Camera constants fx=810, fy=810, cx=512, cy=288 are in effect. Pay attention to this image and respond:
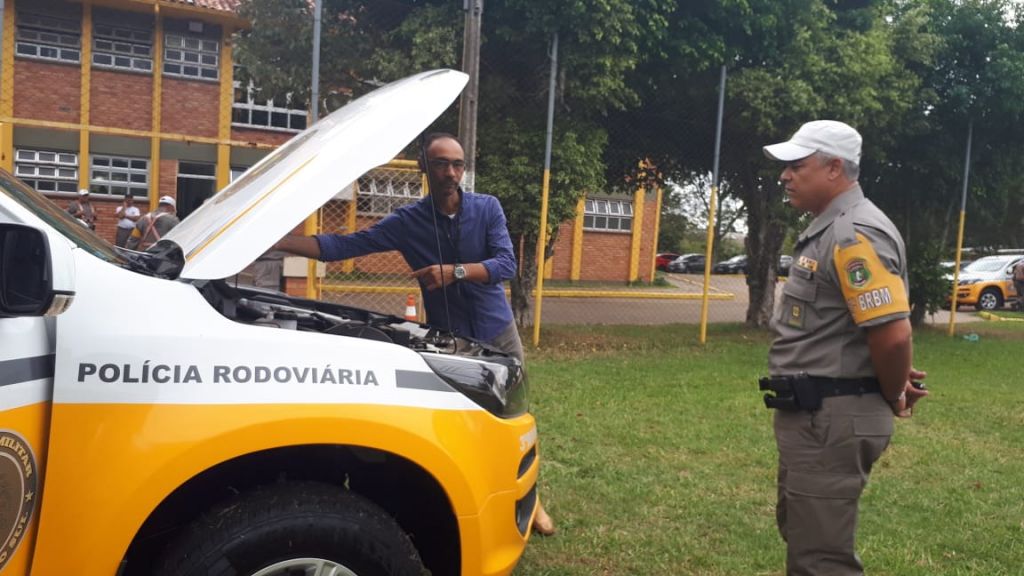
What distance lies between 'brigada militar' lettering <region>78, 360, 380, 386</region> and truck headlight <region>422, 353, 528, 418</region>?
26 centimetres

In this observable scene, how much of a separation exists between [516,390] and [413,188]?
5830 mm

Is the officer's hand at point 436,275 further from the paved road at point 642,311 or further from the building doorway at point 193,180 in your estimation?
the building doorway at point 193,180

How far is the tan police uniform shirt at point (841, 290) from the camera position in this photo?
8.54 feet

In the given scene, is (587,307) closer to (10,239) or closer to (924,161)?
(924,161)

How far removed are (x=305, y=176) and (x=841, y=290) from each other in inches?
69.8

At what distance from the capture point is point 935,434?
6445 millimetres

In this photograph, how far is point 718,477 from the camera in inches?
203

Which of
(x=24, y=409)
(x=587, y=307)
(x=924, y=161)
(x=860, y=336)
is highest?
(x=924, y=161)

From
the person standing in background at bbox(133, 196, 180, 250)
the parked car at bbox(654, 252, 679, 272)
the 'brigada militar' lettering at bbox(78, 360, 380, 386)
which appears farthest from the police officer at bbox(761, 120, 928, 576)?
the parked car at bbox(654, 252, 679, 272)

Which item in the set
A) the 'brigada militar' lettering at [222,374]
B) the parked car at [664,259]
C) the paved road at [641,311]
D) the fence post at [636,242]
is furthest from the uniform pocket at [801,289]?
the parked car at [664,259]

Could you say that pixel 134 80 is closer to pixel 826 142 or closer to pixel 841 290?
pixel 826 142

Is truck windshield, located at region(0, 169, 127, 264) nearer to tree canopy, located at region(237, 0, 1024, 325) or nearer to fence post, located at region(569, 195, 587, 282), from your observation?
tree canopy, located at region(237, 0, 1024, 325)

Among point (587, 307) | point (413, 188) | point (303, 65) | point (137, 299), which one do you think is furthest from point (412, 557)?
point (587, 307)

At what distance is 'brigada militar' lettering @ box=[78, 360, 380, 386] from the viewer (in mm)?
2072
